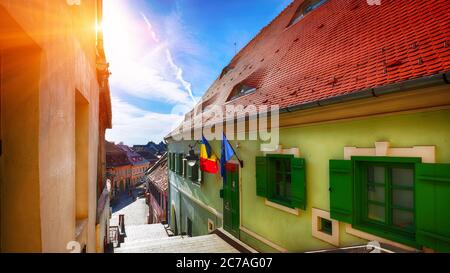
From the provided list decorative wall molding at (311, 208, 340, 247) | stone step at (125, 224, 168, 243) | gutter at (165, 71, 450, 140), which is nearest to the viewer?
gutter at (165, 71, 450, 140)

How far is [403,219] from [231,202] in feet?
17.1

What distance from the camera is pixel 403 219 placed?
12.8ft

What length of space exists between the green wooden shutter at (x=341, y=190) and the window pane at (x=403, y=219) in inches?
25.1

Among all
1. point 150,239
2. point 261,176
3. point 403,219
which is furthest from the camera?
point 150,239

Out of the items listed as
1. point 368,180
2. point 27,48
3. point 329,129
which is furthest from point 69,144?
point 368,180

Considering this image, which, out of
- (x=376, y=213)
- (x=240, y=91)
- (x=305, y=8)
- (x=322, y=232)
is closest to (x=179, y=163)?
(x=240, y=91)

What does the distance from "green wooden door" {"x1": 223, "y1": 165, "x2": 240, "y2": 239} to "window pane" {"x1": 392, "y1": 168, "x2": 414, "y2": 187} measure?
180 inches

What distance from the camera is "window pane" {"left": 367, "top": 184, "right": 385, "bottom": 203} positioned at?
4152 millimetres

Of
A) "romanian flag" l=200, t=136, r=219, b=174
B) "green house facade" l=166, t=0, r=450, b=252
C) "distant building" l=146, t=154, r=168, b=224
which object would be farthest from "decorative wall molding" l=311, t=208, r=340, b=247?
"distant building" l=146, t=154, r=168, b=224

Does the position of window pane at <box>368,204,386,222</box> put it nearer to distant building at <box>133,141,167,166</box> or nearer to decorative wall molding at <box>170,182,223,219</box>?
decorative wall molding at <box>170,182,223,219</box>

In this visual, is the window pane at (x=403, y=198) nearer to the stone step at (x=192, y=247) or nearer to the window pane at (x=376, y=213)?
the window pane at (x=376, y=213)

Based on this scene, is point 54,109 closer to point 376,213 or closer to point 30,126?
point 30,126

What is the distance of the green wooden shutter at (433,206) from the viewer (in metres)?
3.22
